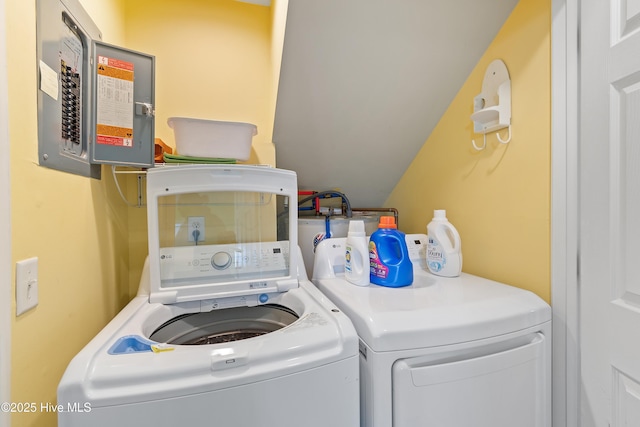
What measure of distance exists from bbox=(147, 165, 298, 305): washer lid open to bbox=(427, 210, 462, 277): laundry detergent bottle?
2.51 ft

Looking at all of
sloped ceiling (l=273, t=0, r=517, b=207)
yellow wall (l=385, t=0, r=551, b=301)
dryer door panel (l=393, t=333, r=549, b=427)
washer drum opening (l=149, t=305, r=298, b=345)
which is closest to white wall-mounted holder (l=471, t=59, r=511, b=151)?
yellow wall (l=385, t=0, r=551, b=301)

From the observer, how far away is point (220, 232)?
1438 mm

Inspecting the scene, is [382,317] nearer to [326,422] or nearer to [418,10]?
[326,422]

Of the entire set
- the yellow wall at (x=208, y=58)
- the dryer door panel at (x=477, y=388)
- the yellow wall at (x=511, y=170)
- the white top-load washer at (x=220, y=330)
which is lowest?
the dryer door panel at (x=477, y=388)

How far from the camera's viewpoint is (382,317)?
920 mm

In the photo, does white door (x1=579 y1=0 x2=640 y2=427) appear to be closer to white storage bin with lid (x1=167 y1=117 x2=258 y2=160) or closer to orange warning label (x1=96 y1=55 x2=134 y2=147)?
white storage bin with lid (x1=167 y1=117 x2=258 y2=160)

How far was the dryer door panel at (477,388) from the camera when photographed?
0.87m

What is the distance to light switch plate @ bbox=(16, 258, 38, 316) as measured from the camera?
0.74 meters

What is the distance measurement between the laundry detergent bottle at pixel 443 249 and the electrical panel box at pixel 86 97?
1509 mm

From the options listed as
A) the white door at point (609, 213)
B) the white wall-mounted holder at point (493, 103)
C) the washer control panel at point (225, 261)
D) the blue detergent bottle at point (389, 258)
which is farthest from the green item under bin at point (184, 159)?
the white door at point (609, 213)

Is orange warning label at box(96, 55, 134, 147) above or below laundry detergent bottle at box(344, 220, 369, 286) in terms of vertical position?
above

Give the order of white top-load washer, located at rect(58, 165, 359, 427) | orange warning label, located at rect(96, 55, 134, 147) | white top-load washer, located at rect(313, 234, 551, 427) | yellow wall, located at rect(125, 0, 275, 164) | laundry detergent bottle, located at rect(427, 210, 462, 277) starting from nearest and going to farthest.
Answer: white top-load washer, located at rect(58, 165, 359, 427) → white top-load washer, located at rect(313, 234, 551, 427) → orange warning label, located at rect(96, 55, 134, 147) → laundry detergent bottle, located at rect(427, 210, 462, 277) → yellow wall, located at rect(125, 0, 275, 164)

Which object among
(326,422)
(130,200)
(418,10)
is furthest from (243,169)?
(418,10)

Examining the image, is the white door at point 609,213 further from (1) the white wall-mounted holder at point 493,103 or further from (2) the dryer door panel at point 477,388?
(1) the white wall-mounted holder at point 493,103
